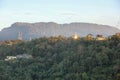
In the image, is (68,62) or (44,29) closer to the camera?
(68,62)

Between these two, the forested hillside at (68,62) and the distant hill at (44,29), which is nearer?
the forested hillside at (68,62)

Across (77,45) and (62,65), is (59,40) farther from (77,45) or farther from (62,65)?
(62,65)

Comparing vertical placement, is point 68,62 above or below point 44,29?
below

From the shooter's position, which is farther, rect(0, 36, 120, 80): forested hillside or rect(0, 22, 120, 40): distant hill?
rect(0, 22, 120, 40): distant hill

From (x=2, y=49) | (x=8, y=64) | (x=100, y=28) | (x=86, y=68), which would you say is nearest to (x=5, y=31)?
(x=100, y=28)

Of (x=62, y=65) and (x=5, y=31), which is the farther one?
(x=5, y=31)

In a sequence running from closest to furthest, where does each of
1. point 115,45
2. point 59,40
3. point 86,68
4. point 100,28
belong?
point 86,68 → point 115,45 → point 59,40 → point 100,28

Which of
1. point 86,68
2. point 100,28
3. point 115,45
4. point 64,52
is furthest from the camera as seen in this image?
point 100,28
